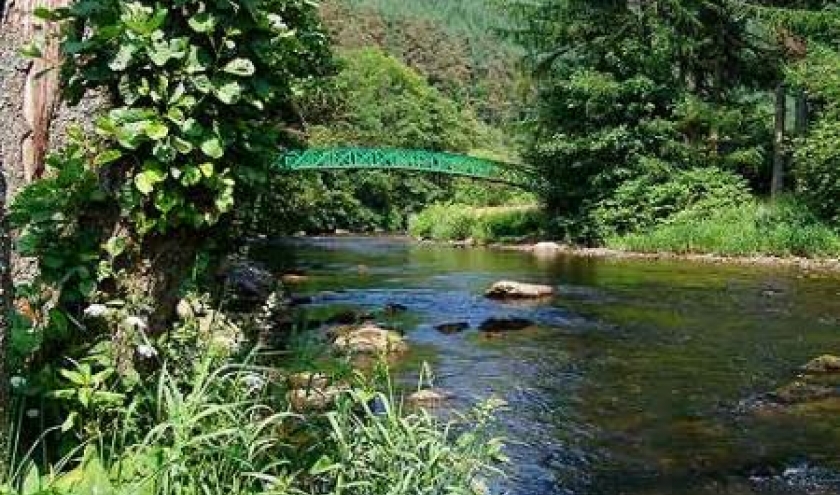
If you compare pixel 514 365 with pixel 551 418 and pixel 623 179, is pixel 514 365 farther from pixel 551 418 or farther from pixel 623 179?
pixel 623 179

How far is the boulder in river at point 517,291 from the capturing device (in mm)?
14867

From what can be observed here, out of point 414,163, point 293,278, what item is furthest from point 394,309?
point 414,163

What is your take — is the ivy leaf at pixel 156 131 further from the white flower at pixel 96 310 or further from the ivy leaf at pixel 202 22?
the white flower at pixel 96 310

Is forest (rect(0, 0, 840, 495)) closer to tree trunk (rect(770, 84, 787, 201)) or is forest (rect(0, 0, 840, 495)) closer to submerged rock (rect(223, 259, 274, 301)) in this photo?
submerged rock (rect(223, 259, 274, 301))

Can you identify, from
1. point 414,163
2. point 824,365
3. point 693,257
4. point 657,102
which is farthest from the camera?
point 414,163

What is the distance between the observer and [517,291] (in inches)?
587

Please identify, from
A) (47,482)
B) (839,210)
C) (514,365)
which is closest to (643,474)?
(514,365)

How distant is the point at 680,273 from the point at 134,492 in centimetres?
1702

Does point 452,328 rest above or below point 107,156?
below

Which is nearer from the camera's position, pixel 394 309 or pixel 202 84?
pixel 202 84

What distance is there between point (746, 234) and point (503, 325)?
12.1 m

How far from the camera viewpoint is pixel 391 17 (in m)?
105

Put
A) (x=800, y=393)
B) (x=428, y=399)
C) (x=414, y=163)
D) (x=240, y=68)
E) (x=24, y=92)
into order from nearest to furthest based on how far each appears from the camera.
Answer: (x=240, y=68) → (x=24, y=92) → (x=428, y=399) → (x=800, y=393) → (x=414, y=163)

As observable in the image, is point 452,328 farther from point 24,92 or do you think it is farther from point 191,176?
point 191,176
